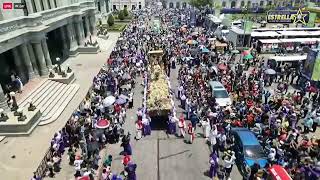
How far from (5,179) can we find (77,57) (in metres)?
26.3

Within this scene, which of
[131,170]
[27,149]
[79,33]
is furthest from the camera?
[79,33]

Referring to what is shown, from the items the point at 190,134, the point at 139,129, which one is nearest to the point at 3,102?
the point at 139,129

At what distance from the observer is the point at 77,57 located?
39531 millimetres

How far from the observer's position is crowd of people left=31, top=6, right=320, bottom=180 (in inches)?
590

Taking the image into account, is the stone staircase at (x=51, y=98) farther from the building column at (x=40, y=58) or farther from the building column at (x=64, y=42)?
the building column at (x=64, y=42)

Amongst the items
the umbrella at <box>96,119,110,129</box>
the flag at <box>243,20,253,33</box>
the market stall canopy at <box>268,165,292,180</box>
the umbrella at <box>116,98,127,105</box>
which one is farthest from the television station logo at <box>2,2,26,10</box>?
the flag at <box>243,20,253,33</box>

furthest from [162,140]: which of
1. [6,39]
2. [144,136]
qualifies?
[6,39]

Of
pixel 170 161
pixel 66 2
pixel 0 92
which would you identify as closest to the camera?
pixel 170 161

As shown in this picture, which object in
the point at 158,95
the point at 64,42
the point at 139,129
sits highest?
the point at 64,42

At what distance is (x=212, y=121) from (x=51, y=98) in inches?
532

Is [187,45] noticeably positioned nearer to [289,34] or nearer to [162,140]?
[289,34]

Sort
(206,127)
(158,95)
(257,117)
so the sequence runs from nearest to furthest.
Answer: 1. (206,127)
2. (257,117)
3. (158,95)

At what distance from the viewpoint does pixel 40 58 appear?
91.2 ft

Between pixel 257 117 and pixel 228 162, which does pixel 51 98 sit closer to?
pixel 228 162
